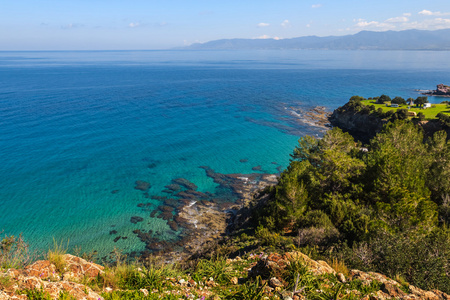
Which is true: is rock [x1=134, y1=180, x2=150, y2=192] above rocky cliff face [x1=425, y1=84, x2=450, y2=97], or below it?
below

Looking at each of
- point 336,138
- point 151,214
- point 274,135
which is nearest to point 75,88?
point 274,135

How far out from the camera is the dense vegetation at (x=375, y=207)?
13.6 m

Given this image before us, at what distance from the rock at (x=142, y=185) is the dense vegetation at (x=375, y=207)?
21.3 meters

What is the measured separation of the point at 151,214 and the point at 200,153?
72.7 ft

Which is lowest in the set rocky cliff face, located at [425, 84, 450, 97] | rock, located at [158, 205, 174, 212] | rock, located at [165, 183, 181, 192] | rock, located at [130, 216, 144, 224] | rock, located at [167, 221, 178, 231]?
rock, located at [167, 221, 178, 231]

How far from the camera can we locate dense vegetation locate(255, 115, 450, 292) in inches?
536

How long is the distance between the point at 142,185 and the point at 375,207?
34444mm

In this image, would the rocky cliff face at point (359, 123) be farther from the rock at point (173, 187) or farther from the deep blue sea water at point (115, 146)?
the rock at point (173, 187)

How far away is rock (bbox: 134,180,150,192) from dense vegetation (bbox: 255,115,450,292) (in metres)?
21.3

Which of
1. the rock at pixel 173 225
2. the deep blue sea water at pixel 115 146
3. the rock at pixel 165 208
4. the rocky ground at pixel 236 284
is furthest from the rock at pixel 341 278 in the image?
the rock at pixel 165 208

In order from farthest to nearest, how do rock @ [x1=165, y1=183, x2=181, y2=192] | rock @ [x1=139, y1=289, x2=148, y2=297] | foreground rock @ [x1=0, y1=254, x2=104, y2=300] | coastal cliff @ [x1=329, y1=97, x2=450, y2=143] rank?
coastal cliff @ [x1=329, y1=97, x2=450, y2=143] → rock @ [x1=165, y1=183, x2=181, y2=192] → rock @ [x1=139, y1=289, x2=148, y2=297] → foreground rock @ [x1=0, y1=254, x2=104, y2=300]

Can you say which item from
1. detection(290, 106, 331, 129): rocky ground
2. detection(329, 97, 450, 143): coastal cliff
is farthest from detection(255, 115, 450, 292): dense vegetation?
detection(290, 106, 331, 129): rocky ground

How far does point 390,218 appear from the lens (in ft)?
65.5

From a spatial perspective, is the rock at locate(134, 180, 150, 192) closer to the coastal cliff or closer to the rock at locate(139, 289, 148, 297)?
the rock at locate(139, 289, 148, 297)
